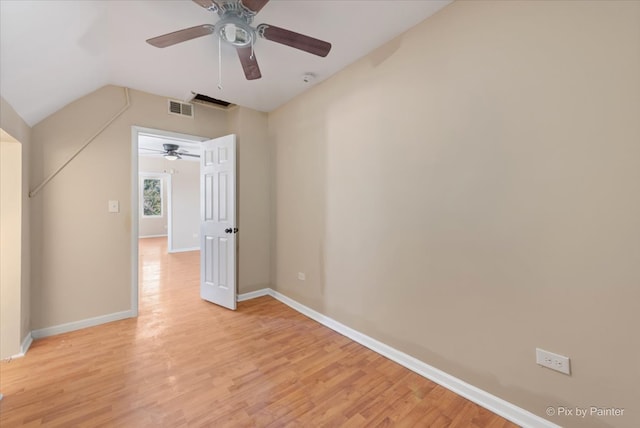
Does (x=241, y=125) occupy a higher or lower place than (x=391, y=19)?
lower

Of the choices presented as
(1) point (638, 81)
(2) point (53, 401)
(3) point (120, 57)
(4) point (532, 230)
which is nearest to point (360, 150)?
(4) point (532, 230)

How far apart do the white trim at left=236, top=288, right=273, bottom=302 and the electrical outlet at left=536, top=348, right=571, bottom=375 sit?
120 inches

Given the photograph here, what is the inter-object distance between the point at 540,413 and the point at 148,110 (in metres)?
4.53

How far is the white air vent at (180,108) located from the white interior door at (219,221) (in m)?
0.44

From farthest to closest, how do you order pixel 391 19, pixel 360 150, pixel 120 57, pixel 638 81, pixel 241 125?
Result: 1. pixel 241 125
2. pixel 360 150
3. pixel 120 57
4. pixel 391 19
5. pixel 638 81

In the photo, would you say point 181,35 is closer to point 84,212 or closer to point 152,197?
point 84,212

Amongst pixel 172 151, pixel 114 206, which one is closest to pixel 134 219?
pixel 114 206

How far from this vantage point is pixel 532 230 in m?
1.45

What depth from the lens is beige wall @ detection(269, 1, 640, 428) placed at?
1220mm

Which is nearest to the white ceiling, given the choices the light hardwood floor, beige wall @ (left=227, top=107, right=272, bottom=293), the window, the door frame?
the door frame

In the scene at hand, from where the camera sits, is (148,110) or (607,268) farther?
(148,110)

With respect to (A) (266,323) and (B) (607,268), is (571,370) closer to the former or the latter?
(B) (607,268)

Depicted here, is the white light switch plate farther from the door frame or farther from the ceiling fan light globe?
the ceiling fan light globe

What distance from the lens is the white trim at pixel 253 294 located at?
346cm
